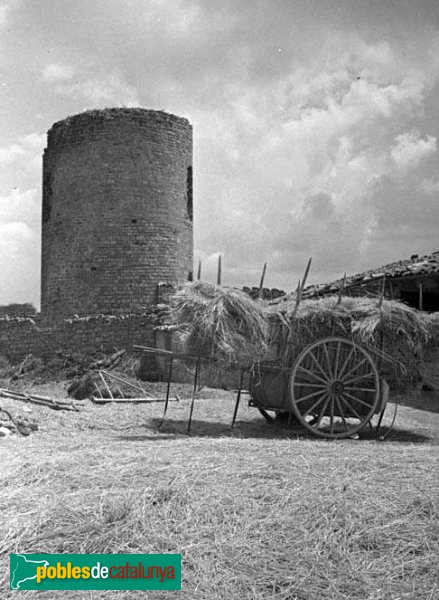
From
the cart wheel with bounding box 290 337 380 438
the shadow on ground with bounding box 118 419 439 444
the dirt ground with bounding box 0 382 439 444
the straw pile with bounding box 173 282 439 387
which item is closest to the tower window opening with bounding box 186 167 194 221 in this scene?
the dirt ground with bounding box 0 382 439 444

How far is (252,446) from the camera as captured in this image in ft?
20.0

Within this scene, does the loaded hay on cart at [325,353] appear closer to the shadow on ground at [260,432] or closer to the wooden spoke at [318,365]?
the wooden spoke at [318,365]

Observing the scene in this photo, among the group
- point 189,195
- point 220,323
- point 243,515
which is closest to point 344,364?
point 220,323

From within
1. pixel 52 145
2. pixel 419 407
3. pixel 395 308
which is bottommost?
pixel 419 407

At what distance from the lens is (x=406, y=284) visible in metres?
15.8

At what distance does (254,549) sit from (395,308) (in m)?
5.35

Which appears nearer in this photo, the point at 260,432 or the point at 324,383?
the point at 324,383

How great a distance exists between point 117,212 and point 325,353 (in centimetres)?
1329

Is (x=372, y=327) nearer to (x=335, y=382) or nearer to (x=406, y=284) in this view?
(x=335, y=382)

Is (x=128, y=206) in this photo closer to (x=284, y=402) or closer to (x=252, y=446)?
(x=284, y=402)

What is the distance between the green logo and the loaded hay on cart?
14.5 feet

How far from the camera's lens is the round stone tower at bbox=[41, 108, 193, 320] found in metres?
20.3

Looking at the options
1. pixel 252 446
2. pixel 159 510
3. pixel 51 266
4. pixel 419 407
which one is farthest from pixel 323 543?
pixel 51 266

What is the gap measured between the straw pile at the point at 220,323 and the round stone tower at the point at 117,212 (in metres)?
12.1
